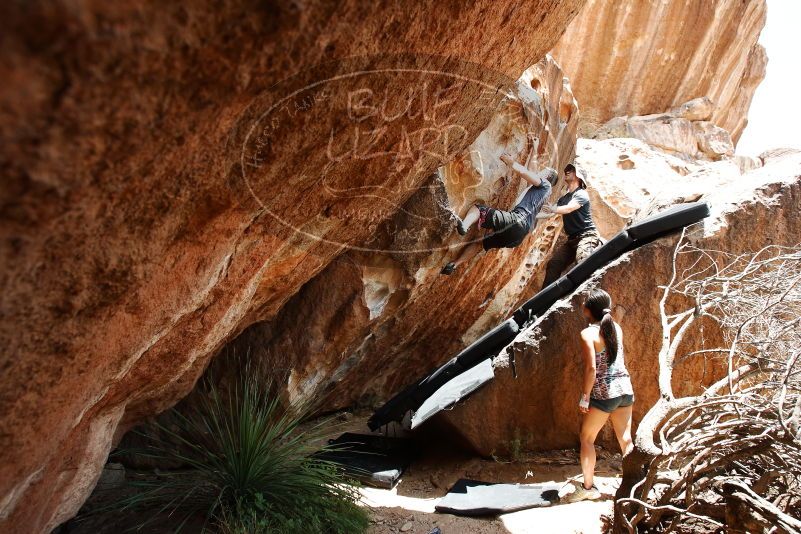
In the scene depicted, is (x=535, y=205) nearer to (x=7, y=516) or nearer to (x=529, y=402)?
(x=529, y=402)

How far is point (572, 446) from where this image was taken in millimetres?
5246

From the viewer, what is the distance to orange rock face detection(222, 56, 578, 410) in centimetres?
491

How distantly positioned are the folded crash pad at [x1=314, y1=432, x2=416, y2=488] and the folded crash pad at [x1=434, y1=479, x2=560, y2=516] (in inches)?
27.2

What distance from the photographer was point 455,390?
5211mm

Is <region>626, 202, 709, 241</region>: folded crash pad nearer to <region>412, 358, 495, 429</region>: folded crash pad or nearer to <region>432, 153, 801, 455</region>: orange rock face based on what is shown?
<region>432, 153, 801, 455</region>: orange rock face

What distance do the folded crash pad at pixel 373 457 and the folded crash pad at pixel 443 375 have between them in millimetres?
261

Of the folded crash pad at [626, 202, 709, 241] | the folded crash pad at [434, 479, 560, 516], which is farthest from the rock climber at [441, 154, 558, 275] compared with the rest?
the folded crash pad at [434, 479, 560, 516]

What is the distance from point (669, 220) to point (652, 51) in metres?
11.2

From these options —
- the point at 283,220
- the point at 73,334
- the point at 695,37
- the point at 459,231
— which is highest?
the point at 695,37

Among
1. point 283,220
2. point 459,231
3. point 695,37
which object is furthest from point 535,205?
point 695,37

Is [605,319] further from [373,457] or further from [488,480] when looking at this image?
[373,457]

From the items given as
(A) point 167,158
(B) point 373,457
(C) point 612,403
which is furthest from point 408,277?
(A) point 167,158

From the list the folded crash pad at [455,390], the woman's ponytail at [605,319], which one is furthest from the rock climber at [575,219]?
the woman's ponytail at [605,319]

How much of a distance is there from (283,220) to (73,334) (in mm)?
1193
